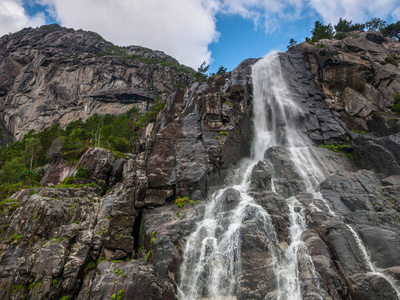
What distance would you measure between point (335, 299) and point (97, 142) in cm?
4615

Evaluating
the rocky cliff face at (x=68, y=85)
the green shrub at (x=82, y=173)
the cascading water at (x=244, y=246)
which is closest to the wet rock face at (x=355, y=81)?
the cascading water at (x=244, y=246)

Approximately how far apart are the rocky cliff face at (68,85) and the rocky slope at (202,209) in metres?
51.2

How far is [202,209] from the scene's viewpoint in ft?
62.6

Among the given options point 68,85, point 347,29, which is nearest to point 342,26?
point 347,29

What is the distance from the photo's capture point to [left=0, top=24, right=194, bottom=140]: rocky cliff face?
80.2m

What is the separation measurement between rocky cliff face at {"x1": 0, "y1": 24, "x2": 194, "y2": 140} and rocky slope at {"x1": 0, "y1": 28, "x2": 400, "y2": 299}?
5122 centimetres

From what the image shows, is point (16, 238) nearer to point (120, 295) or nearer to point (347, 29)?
point (120, 295)

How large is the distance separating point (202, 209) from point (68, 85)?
8712 cm

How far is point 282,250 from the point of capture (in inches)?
559

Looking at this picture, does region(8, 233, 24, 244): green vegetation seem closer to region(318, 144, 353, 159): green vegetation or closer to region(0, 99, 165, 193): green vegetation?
region(0, 99, 165, 193): green vegetation

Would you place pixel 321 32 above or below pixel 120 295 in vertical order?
above

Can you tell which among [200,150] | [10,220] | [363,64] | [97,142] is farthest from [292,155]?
[97,142]

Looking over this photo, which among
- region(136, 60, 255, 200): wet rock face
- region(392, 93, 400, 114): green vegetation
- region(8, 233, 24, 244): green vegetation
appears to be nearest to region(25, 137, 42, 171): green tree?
region(8, 233, 24, 244): green vegetation

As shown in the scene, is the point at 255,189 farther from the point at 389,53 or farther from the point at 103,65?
the point at 103,65
